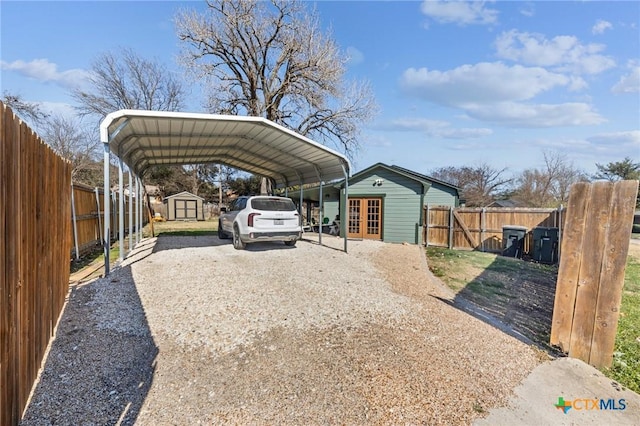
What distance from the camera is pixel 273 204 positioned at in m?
9.51

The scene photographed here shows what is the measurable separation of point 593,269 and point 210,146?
1065cm

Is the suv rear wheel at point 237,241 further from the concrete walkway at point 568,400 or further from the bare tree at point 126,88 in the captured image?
the bare tree at point 126,88

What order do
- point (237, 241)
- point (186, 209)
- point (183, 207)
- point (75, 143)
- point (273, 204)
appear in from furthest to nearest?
point (186, 209) < point (183, 207) < point (75, 143) < point (237, 241) < point (273, 204)

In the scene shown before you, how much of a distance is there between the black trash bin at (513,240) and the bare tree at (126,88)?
28.3m

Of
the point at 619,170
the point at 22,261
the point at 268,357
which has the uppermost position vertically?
the point at 619,170

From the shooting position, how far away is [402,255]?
34.8 feet

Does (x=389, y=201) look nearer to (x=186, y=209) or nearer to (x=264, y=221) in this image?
(x=264, y=221)

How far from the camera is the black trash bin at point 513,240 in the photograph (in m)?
11.6

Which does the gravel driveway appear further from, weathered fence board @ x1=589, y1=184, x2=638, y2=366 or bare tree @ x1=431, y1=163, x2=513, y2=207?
bare tree @ x1=431, y1=163, x2=513, y2=207

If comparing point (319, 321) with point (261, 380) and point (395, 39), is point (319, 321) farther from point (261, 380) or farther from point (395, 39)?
point (395, 39)

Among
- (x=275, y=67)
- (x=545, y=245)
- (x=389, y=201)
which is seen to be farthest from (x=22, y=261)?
(x=275, y=67)

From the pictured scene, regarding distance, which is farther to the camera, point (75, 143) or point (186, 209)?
point (186, 209)

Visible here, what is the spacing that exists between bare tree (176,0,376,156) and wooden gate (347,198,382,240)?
802 centimetres

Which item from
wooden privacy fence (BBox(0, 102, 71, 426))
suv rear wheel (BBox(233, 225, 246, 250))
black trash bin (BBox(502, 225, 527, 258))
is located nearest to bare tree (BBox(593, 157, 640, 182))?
black trash bin (BBox(502, 225, 527, 258))
